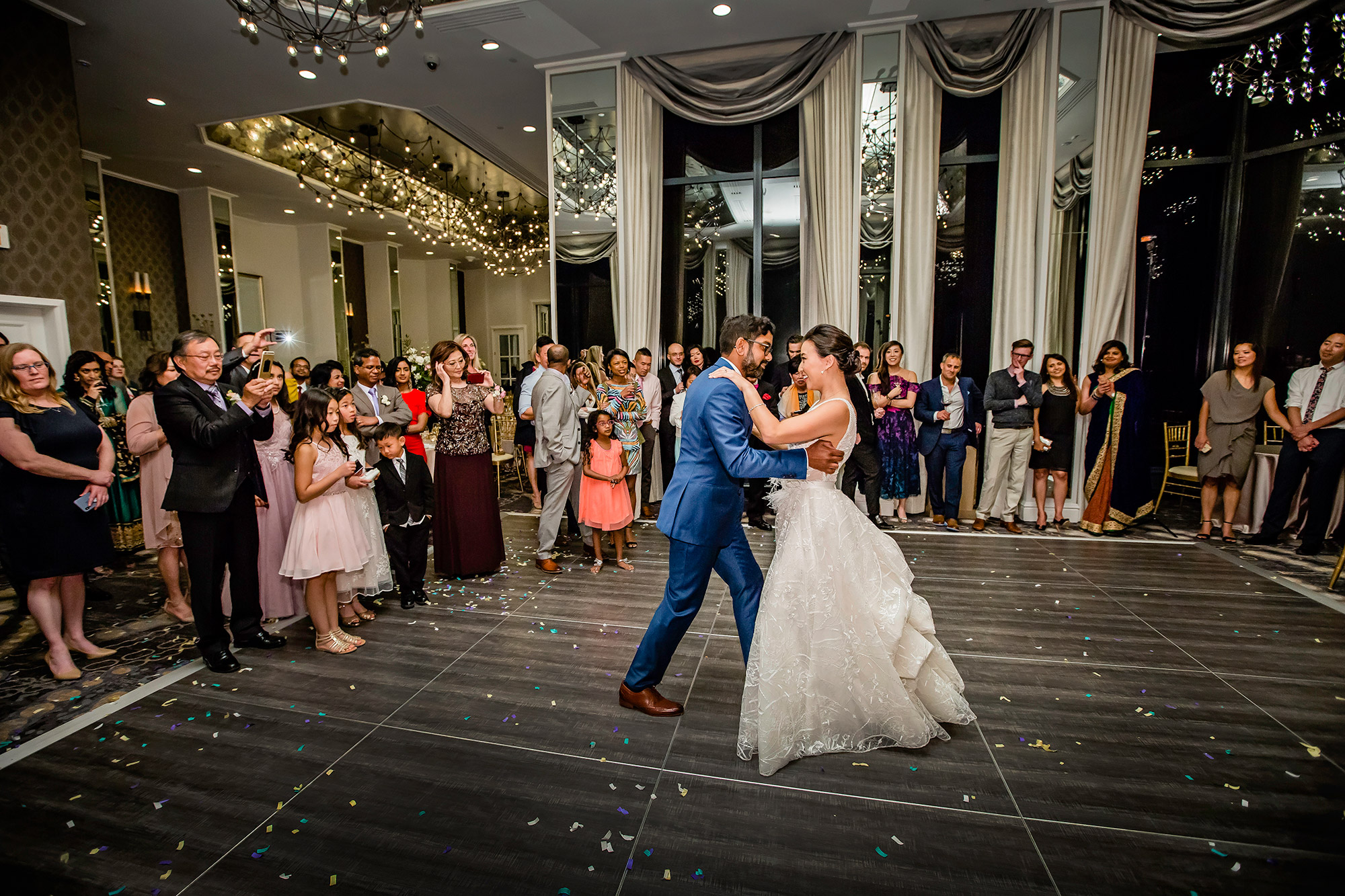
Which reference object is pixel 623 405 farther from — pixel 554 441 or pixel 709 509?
pixel 709 509

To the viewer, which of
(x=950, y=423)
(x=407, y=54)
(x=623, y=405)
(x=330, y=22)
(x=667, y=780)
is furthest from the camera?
(x=407, y=54)

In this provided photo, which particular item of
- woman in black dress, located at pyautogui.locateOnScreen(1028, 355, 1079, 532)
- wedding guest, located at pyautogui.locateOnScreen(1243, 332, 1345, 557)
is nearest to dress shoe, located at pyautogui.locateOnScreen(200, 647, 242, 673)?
woman in black dress, located at pyautogui.locateOnScreen(1028, 355, 1079, 532)

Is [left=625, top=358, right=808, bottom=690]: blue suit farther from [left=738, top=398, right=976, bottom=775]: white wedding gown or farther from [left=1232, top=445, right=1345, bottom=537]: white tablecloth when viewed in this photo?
[left=1232, top=445, right=1345, bottom=537]: white tablecloth

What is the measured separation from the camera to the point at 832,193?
614 centimetres

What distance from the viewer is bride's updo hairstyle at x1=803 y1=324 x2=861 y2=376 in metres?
2.45

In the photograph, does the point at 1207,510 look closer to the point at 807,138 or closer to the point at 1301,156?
the point at 1301,156

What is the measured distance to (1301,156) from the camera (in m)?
6.17

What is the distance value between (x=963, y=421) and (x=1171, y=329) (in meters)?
3.63

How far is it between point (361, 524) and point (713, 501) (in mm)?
2120

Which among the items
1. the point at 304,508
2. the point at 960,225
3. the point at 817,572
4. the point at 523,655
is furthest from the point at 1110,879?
the point at 960,225

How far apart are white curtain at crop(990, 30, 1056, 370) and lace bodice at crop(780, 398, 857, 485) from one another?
427cm

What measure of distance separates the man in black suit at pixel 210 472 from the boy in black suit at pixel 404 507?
75 cm

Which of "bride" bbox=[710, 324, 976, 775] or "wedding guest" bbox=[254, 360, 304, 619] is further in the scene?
"wedding guest" bbox=[254, 360, 304, 619]

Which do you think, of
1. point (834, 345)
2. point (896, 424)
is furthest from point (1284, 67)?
point (834, 345)
